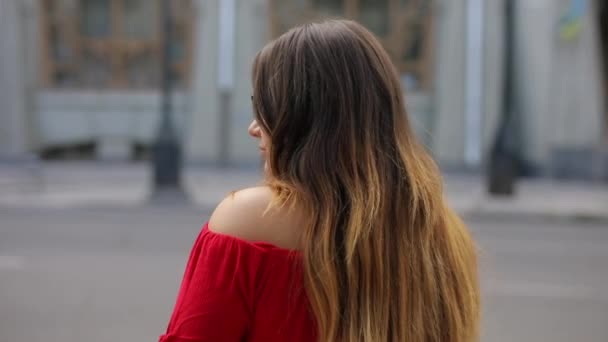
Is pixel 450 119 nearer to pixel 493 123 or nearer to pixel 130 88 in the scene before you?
pixel 493 123

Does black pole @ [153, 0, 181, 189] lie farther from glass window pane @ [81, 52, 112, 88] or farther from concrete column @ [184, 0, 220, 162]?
glass window pane @ [81, 52, 112, 88]

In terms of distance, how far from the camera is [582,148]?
65.4ft

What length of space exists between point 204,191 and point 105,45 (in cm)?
1157

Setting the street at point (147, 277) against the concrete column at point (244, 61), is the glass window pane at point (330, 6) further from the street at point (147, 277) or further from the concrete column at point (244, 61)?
the street at point (147, 277)

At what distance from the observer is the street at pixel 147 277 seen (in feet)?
18.5

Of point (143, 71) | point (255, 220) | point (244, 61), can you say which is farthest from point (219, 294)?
point (143, 71)

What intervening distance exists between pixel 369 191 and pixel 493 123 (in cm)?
2266

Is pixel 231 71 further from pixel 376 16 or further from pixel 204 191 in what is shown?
pixel 204 191

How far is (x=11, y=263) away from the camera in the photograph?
313 inches

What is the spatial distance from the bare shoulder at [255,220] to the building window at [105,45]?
24703mm

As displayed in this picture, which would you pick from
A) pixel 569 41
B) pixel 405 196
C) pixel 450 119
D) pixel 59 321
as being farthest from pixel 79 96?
pixel 405 196

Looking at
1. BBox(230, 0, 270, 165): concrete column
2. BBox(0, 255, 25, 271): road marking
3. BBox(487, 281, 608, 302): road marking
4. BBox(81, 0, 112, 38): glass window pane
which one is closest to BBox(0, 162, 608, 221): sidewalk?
BBox(230, 0, 270, 165): concrete column

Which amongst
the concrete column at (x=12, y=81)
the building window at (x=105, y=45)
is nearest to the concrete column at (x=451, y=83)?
the building window at (x=105, y=45)

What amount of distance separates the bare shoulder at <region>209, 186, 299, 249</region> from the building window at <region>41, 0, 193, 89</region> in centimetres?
2470
